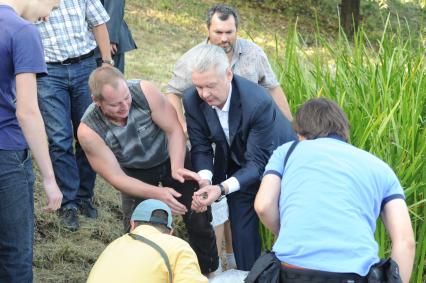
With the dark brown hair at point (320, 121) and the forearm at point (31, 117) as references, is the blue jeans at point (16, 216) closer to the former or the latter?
the forearm at point (31, 117)

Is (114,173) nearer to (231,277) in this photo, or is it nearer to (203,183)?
(203,183)

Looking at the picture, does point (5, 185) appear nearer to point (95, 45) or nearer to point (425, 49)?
point (95, 45)

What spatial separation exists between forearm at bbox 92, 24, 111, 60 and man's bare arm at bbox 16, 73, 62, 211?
6.66 feet

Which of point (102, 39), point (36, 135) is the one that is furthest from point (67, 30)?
point (36, 135)

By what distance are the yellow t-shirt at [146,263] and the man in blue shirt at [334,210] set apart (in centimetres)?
34

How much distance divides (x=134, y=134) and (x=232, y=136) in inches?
20.2

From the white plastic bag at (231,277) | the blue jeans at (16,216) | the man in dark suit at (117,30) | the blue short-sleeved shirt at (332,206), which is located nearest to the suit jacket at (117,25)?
the man in dark suit at (117,30)

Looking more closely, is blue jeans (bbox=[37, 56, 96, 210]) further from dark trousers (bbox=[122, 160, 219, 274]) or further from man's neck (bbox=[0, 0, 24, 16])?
man's neck (bbox=[0, 0, 24, 16])

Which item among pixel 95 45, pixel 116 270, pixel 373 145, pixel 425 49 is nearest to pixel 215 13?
pixel 95 45

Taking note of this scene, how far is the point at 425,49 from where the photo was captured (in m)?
5.63

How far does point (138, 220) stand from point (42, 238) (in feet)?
6.69

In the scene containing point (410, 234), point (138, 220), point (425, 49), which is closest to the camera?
point (410, 234)

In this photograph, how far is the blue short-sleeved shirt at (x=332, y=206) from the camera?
2.88 meters

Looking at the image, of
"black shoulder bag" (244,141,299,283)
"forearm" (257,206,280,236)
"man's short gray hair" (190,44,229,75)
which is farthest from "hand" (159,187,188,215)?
"black shoulder bag" (244,141,299,283)
